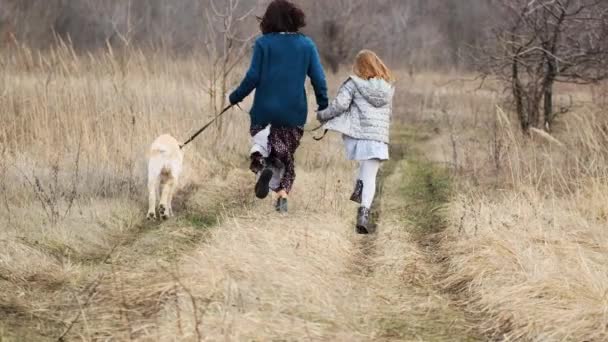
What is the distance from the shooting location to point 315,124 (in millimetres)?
12555

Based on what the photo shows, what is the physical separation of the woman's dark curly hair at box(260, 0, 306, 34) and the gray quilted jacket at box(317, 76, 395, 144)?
64 cm

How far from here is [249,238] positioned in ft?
17.3

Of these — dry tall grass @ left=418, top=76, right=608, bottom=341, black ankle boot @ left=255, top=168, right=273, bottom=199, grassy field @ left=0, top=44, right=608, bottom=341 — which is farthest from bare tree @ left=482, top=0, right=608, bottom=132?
black ankle boot @ left=255, top=168, right=273, bottom=199

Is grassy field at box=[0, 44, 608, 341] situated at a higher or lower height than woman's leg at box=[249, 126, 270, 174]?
lower

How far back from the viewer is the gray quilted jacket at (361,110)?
6.27m

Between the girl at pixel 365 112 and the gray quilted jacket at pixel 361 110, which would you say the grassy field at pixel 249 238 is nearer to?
the girl at pixel 365 112

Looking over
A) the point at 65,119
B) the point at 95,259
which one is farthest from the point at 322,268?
the point at 65,119

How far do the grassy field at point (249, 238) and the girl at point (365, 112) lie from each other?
556 mm

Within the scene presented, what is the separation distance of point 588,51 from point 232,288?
24.6ft

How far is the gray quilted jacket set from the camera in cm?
627

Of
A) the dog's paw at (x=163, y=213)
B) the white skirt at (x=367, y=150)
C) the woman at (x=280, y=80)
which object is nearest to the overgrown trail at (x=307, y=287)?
the white skirt at (x=367, y=150)

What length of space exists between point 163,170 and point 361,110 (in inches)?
67.5

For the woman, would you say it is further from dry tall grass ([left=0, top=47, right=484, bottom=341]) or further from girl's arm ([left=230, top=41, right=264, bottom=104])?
dry tall grass ([left=0, top=47, right=484, bottom=341])

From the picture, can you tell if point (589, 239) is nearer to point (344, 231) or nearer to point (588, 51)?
point (344, 231)
